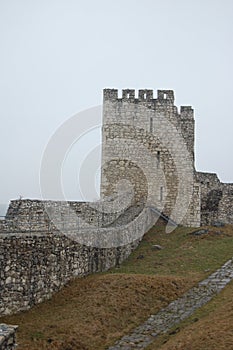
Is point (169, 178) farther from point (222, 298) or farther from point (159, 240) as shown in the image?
point (222, 298)

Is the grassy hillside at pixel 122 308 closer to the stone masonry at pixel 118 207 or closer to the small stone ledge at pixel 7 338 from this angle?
the stone masonry at pixel 118 207

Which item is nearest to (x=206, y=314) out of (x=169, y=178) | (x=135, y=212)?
(x=135, y=212)

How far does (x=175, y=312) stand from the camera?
47.8 feet

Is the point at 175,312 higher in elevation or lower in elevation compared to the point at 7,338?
lower

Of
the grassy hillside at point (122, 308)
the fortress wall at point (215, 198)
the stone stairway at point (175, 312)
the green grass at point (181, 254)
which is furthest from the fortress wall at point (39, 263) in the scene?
the fortress wall at point (215, 198)

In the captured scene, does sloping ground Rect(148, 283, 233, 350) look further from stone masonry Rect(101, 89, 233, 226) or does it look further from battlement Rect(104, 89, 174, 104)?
battlement Rect(104, 89, 174, 104)

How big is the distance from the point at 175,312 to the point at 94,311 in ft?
7.96

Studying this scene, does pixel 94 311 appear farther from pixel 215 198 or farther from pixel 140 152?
pixel 215 198

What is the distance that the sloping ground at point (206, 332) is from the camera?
11016mm

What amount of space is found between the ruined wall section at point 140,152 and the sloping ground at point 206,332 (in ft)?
50.1

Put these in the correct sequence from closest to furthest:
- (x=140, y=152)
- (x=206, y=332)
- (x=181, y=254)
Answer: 1. (x=206, y=332)
2. (x=181, y=254)
3. (x=140, y=152)

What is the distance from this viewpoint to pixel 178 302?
15.4 m

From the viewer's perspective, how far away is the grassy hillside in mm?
12312

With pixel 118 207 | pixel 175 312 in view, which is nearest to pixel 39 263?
pixel 175 312
